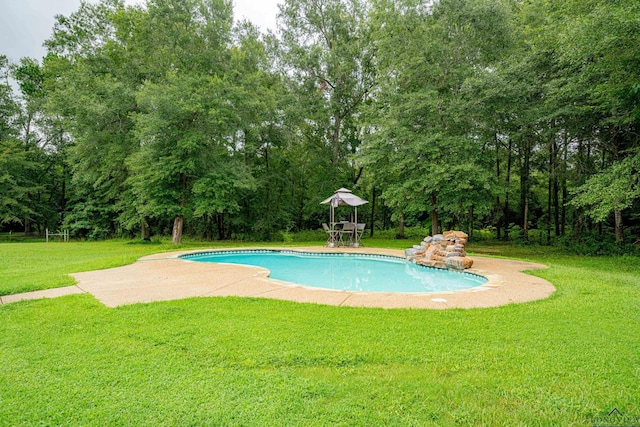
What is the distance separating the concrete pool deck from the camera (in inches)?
158

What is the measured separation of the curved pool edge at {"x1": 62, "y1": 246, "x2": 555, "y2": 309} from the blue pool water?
0.74m

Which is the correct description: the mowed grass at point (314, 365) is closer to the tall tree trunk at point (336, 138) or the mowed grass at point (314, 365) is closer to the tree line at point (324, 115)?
the tree line at point (324, 115)

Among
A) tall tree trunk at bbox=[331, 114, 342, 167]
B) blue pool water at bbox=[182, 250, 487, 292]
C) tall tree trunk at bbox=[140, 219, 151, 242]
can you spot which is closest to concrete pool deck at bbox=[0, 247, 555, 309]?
blue pool water at bbox=[182, 250, 487, 292]

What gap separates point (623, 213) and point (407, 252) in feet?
29.0

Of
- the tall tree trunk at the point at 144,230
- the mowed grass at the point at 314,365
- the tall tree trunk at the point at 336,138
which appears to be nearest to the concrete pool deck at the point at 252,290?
the mowed grass at the point at 314,365

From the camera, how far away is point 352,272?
7.92m

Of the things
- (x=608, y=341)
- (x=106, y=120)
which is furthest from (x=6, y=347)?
(x=106, y=120)

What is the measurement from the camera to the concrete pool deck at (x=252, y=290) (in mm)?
4012

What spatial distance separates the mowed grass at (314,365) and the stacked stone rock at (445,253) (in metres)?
A: 3.40

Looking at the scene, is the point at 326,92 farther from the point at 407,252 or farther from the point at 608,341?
the point at 608,341

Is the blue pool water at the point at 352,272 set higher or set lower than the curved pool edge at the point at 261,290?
lower

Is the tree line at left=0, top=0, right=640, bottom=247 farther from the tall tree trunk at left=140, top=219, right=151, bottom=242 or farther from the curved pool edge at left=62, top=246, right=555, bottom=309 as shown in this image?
the curved pool edge at left=62, top=246, right=555, bottom=309

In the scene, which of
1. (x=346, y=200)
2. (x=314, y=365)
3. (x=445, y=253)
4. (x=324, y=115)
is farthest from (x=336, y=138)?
(x=314, y=365)

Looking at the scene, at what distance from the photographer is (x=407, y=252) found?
28.6ft
